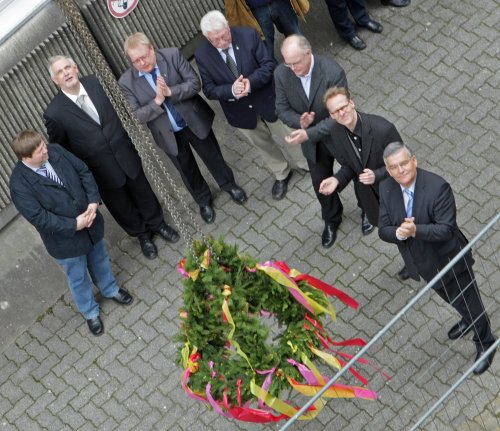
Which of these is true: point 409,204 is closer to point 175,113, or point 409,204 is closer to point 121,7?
point 175,113

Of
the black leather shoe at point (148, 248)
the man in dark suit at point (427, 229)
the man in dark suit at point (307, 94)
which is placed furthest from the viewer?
the black leather shoe at point (148, 248)

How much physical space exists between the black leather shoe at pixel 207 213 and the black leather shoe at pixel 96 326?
130 centimetres

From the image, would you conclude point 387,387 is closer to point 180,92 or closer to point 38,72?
point 180,92

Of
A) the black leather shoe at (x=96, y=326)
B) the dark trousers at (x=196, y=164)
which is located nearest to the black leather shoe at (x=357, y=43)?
the dark trousers at (x=196, y=164)

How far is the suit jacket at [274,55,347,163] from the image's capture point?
9.12 meters

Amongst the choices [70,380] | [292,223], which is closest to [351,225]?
[292,223]

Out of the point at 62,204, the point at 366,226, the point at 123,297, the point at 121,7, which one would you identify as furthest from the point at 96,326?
the point at 121,7

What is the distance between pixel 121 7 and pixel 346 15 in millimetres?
2140

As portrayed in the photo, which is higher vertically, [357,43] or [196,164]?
[196,164]

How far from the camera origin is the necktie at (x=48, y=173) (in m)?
9.27

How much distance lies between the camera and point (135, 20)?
431 inches

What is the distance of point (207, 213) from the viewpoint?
417 inches

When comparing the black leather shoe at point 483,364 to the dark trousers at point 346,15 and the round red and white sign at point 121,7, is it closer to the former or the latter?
the dark trousers at point 346,15

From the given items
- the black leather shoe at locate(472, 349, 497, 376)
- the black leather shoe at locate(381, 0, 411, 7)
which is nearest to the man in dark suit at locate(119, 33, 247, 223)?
the black leather shoe at locate(381, 0, 411, 7)
